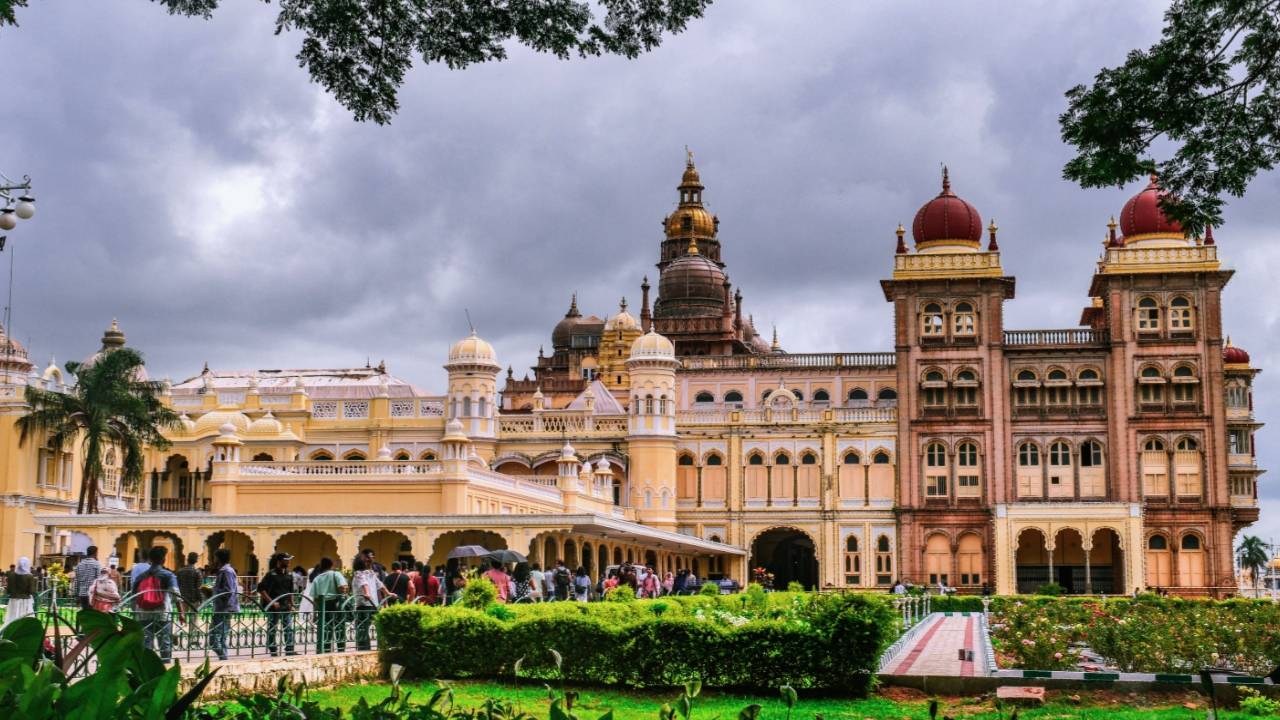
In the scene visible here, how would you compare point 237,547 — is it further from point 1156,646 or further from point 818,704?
point 1156,646

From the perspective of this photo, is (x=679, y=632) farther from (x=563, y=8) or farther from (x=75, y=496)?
(x=75, y=496)

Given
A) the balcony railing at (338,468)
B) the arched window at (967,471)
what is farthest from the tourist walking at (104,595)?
the arched window at (967,471)

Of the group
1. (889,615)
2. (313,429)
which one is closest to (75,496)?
(313,429)

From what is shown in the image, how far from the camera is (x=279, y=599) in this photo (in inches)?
656

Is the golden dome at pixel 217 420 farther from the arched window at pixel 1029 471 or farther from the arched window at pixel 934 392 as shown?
the arched window at pixel 1029 471

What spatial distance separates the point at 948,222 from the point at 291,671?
4513 centimetres

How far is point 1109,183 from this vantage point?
1198 centimetres

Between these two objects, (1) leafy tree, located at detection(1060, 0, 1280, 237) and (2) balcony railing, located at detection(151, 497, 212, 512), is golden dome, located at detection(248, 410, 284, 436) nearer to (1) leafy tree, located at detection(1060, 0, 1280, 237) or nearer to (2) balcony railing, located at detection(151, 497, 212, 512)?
(2) balcony railing, located at detection(151, 497, 212, 512)

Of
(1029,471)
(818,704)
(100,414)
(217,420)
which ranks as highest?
(217,420)

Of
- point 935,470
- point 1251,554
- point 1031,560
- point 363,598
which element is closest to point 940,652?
point 363,598

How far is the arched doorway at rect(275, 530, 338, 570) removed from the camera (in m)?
39.6

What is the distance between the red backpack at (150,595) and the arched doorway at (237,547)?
79.4ft

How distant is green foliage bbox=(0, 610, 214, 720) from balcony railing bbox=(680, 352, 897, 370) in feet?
183

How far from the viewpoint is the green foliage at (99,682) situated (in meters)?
3.37
